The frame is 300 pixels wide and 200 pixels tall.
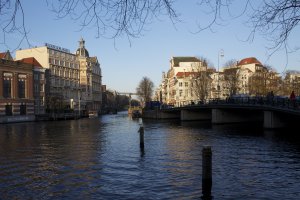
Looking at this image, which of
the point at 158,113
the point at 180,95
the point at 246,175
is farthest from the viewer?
the point at 180,95

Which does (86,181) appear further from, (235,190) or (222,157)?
(222,157)

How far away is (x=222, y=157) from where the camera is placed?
985 inches

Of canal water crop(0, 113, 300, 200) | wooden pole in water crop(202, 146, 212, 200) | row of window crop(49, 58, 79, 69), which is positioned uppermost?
row of window crop(49, 58, 79, 69)

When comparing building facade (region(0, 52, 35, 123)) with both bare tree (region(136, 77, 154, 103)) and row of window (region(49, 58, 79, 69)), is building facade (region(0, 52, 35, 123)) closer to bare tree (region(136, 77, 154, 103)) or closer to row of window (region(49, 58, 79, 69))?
row of window (region(49, 58, 79, 69))

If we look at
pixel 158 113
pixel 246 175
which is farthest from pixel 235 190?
pixel 158 113

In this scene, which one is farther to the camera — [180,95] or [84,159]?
[180,95]

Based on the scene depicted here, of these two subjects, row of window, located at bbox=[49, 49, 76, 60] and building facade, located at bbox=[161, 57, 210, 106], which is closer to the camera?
building facade, located at bbox=[161, 57, 210, 106]

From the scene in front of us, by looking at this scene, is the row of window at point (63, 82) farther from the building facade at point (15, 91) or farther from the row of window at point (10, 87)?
the row of window at point (10, 87)

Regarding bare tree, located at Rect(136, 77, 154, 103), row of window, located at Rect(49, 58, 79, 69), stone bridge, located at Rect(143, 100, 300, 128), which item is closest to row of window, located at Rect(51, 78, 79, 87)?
row of window, located at Rect(49, 58, 79, 69)

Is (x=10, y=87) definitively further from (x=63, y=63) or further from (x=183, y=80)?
(x=183, y=80)

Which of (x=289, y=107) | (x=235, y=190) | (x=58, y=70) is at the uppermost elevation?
(x=58, y=70)

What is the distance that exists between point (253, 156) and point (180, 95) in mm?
117843

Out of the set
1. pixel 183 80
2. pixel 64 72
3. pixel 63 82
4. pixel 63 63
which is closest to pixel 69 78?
pixel 64 72

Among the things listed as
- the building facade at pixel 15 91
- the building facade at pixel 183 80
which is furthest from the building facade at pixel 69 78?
the building facade at pixel 183 80
